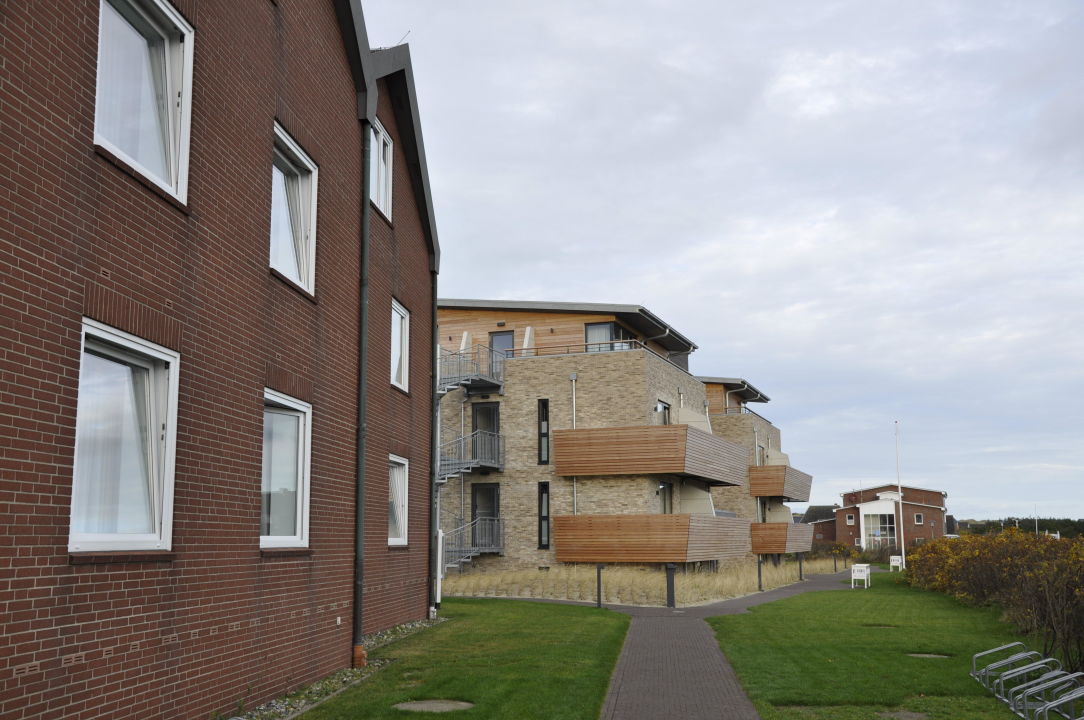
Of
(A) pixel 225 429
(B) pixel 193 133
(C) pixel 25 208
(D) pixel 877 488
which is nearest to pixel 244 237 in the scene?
(B) pixel 193 133

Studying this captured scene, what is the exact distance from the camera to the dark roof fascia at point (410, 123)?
16.0 metres

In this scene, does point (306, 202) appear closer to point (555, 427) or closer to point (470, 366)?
point (555, 427)

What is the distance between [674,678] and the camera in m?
12.1

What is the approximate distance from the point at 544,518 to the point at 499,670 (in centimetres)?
2155

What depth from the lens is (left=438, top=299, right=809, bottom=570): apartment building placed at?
99.9 ft

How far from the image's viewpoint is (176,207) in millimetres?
8070

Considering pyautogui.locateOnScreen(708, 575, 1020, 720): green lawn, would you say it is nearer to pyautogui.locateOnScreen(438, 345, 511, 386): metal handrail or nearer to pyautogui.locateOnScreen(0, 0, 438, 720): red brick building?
pyautogui.locateOnScreen(0, 0, 438, 720): red brick building

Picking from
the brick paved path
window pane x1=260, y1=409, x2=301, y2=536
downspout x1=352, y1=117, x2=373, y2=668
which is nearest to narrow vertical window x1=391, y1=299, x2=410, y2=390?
downspout x1=352, y1=117, x2=373, y2=668

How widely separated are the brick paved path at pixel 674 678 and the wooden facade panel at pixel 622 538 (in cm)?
736

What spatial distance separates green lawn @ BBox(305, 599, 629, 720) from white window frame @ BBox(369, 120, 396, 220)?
688 centimetres

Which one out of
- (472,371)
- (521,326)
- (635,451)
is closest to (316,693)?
(635,451)

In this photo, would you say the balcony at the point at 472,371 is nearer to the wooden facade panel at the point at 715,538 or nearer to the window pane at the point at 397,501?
the wooden facade panel at the point at 715,538

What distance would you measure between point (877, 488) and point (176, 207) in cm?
7794

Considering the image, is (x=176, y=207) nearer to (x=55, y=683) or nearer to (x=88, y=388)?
(x=88, y=388)
